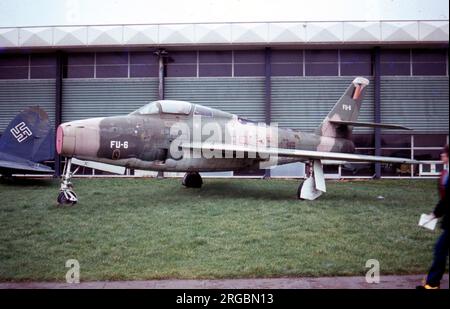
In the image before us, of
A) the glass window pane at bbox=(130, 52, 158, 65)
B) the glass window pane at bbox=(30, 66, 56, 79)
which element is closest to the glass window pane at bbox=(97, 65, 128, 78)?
the glass window pane at bbox=(130, 52, 158, 65)

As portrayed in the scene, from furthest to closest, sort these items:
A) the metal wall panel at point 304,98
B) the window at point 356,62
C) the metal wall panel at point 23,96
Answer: the metal wall panel at point 304,98
the window at point 356,62
the metal wall panel at point 23,96

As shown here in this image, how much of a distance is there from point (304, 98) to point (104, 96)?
36.4 ft

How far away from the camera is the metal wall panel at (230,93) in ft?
63.6

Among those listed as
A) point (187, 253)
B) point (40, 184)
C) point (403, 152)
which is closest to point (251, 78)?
point (403, 152)

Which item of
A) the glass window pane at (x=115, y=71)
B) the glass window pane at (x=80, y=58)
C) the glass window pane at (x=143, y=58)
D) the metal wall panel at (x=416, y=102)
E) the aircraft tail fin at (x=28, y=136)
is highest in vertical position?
the glass window pane at (x=143, y=58)

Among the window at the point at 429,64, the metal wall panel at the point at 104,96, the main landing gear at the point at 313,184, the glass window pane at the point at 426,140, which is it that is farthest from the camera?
the glass window pane at the point at 426,140

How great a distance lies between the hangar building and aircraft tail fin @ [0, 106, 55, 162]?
3.50 meters

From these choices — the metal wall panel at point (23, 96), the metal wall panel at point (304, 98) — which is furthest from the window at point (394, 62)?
the metal wall panel at point (23, 96)

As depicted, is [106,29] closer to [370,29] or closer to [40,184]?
[40,184]

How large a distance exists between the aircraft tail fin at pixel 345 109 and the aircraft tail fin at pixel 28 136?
35.7ft

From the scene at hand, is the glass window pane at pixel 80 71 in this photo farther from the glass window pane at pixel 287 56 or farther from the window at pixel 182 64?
the glass window pane at pixel 287 56

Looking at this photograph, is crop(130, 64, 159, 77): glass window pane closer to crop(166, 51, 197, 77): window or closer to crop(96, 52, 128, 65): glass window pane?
crop(96, 52, 128, 65): glass window pane

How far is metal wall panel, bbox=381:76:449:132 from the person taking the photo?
15.5 m

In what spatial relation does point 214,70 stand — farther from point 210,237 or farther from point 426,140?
point 210,237
